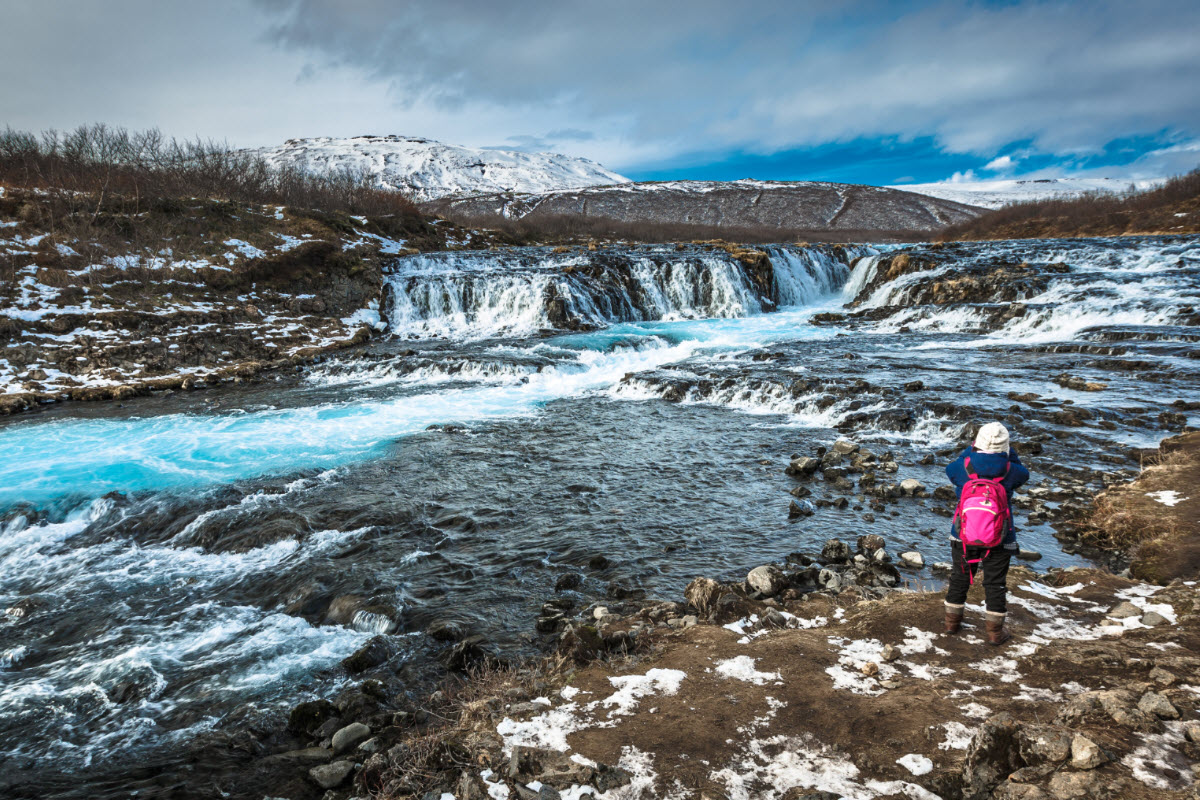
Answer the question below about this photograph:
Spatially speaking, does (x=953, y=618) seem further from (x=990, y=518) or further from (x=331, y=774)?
(x=331, y=774)

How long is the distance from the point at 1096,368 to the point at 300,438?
67.2 ft

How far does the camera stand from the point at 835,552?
24.0ft

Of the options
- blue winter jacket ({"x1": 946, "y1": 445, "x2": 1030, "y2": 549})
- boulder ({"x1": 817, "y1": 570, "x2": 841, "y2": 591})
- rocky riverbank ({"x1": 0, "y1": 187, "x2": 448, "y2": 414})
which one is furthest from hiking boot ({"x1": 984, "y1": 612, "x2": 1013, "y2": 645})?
rocky riverbank ({"x1": 0, "y1": 187, "x2": 448, "y2": 414})

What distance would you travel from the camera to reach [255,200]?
42469 mm

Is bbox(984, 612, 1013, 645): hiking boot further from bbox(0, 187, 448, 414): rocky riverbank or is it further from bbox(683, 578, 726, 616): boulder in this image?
bbox(0, 187, 448, 414): rocky riverbank

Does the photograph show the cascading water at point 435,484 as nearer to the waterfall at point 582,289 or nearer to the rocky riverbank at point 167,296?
the rocky riverbank at point 167,296

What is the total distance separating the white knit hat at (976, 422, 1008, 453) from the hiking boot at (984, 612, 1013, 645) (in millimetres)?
1331

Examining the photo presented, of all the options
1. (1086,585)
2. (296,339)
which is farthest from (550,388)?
(1086,585)

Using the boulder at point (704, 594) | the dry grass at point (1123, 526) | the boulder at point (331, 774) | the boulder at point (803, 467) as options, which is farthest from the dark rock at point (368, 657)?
the dry grass at point (1123, 526)

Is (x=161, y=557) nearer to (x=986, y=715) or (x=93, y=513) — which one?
(x=93, y=513)

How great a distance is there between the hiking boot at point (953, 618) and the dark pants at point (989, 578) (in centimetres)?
4

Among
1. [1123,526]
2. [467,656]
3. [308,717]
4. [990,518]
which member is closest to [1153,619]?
[990,518]

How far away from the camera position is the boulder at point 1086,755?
3061mm

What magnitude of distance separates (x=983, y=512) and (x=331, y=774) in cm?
540
